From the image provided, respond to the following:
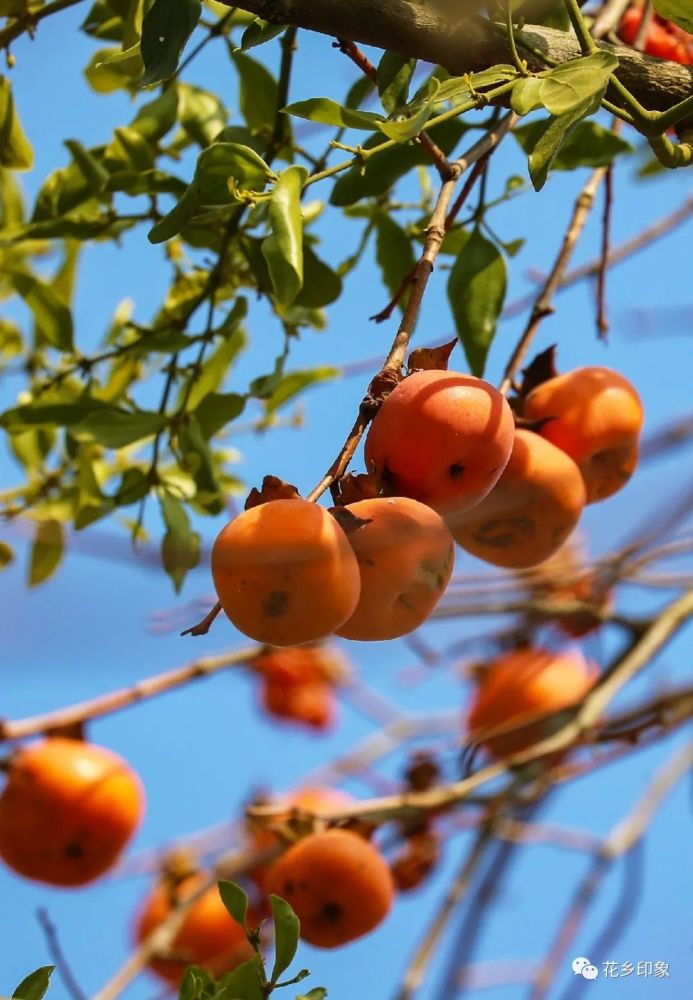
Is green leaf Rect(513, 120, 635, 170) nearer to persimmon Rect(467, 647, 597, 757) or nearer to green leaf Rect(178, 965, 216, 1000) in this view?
green leaf Rect(178, 965, 216, 1000)

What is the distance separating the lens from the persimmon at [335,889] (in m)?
1.62

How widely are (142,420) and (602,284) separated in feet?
1.71

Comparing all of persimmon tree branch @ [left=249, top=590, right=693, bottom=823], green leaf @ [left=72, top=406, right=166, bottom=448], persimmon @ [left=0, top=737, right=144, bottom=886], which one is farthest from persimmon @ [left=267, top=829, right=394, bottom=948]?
green leaf @ [left=72, top=406, right=166, bottom=448]

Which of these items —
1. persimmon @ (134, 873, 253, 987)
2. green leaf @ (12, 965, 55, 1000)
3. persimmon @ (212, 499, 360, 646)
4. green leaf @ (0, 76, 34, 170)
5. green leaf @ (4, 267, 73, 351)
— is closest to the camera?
persimmon @ (212, 499, 360, 646)

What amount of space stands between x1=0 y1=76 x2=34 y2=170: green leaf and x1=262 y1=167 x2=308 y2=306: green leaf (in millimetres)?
518

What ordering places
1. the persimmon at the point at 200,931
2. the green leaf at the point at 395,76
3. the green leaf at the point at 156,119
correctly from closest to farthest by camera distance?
1. the green leaf at the point at 395,76
2. the green leaf at the point at 156,119
3. the persimmon at the point at 200,931

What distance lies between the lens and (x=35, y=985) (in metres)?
0.90

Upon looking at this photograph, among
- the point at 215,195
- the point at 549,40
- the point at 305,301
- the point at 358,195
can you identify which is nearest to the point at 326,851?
the point at 305,301

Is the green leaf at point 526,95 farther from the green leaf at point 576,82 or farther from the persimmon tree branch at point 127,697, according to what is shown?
the persimmon tree branch at point 127,697

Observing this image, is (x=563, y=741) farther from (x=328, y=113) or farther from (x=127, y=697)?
(x=328, y=113)

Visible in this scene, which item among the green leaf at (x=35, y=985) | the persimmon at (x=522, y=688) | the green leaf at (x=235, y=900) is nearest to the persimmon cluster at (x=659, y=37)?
the persimmon at (x=522, y=688)

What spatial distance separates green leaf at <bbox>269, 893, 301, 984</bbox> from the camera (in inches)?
38.0

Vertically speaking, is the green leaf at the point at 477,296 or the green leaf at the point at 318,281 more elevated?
the green leaf at the point at 477,296

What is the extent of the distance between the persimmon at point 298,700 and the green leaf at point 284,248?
77.2 inches
